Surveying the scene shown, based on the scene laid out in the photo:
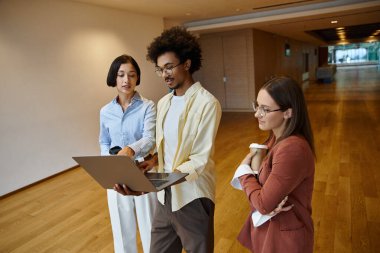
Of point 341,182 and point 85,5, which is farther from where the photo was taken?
point 85,5

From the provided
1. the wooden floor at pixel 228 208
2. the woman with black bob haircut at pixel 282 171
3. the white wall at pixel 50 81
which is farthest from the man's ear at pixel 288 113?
the white wall at pixel 50 81

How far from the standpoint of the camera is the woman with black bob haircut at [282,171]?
111 centimetres

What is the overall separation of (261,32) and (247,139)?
17.3ft

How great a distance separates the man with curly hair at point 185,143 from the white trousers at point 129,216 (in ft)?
1.25

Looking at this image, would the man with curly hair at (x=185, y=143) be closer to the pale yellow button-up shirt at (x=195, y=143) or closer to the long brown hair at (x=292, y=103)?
the pale yellow button-up shirt at (x=195, y=143)

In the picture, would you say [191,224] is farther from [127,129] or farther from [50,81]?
[50,81]

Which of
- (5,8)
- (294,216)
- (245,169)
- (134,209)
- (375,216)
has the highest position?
(5,8)

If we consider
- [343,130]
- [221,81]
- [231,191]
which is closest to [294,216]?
[231,191]

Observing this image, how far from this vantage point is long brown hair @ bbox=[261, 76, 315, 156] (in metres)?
1.18

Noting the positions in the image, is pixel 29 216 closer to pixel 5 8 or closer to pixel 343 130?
pixel 5 8

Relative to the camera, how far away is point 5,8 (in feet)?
13.9

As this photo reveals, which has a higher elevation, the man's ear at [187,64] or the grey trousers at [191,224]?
the man's ear at [187,64]

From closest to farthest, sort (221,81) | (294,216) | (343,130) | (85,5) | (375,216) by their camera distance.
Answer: (294,216), (375,216), (85,5), (343,130), (221,81)

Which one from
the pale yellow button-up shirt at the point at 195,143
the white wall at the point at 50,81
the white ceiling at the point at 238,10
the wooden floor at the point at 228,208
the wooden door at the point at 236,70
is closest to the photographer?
the pale yellow button-up shirt at the point at 195,143
